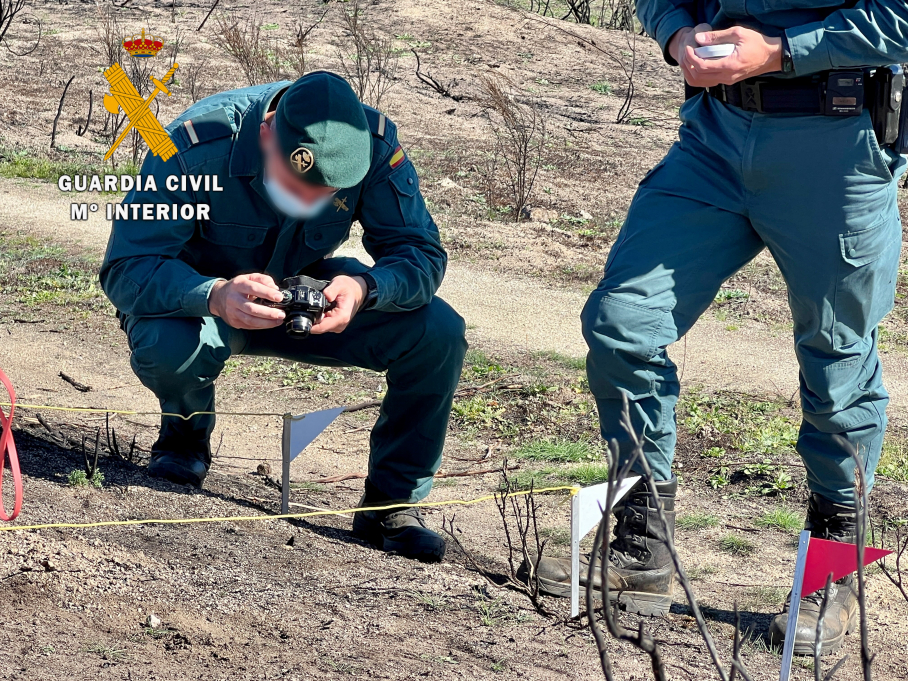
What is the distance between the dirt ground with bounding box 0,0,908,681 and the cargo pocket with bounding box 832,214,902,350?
0.82 m

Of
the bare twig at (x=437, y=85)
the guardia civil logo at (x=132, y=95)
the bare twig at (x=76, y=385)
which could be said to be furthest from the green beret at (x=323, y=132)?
the bare twig at (x=437, y=85)

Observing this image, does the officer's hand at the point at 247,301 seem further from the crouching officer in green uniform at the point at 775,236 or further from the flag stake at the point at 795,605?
the flag stake at the point at 795,605

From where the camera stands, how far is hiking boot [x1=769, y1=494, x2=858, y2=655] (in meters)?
2.70

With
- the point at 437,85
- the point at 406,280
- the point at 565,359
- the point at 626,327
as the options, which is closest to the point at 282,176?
the point at 406,280

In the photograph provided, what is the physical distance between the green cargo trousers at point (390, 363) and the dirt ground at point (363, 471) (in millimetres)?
283

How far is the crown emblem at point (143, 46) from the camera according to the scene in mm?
11548

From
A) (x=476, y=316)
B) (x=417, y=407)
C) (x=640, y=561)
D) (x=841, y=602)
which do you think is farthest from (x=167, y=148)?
(x=476, y=316)

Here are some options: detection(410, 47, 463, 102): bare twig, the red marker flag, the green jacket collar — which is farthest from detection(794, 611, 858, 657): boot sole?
detection(410, 47, 463, 102): bare twig

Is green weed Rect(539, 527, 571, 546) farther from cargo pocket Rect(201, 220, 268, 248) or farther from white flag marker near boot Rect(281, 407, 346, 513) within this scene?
cargo pocket Rect(201, 220, 268, 248)

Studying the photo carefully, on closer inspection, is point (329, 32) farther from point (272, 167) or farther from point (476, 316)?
point (272, 167)

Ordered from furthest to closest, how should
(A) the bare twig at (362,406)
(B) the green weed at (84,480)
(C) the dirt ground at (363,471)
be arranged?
(A) the bare twig at (362,406)
(B) the green weed at (84,480)
(C) the dirt ground at (363,471)

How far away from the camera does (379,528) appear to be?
10.5 ft

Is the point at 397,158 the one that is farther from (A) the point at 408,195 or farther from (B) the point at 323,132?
(B) the point at 323,132

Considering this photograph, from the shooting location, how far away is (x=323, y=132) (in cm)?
295
